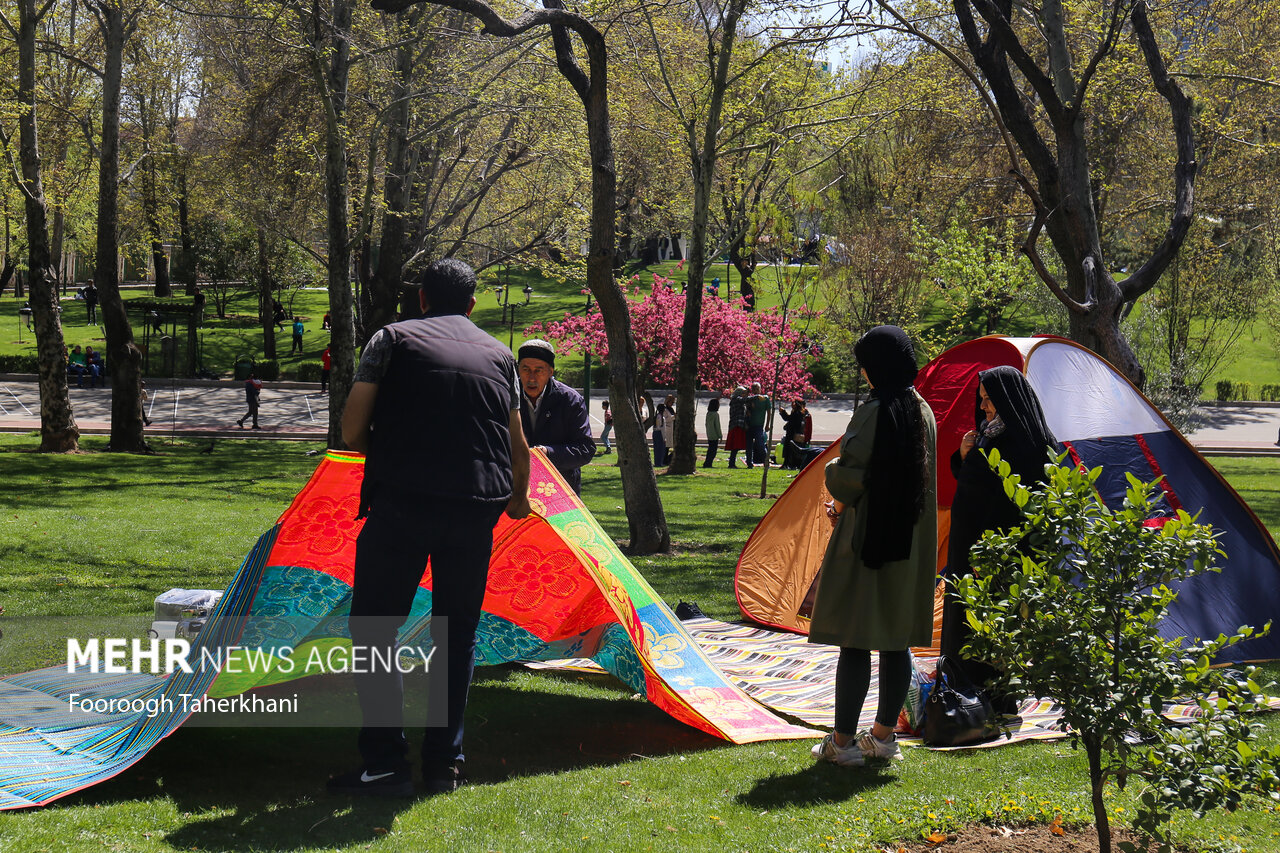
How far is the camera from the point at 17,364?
118ft

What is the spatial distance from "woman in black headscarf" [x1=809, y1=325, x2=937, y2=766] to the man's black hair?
1.61 meters

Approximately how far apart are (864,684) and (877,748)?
0.93 feet

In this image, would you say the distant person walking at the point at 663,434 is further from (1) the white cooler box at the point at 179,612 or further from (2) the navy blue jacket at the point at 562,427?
(1) the white cooler box at the point at 179,612

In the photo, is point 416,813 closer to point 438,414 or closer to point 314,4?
point 438,414

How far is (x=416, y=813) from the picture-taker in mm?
3984

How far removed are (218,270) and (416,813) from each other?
4595 cm

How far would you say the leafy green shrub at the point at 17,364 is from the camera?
3594cm

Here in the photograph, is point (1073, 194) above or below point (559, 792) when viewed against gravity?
above

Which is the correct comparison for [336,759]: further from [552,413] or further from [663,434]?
[663,434]

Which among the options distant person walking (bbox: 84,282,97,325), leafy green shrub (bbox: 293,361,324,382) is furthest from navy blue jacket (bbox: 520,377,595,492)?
distant person walking (bbox: 84,282,97,325)

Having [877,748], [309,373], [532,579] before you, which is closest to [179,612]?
[532,579]

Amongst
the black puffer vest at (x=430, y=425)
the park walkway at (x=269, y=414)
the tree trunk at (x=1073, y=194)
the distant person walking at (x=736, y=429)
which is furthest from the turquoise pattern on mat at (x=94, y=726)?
the park walkway at (x=269, y=414)

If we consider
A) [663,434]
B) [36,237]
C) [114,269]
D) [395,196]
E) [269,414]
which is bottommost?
[269,414]

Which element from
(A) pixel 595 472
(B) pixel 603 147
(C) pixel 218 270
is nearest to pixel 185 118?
(C) pixel 218 270
